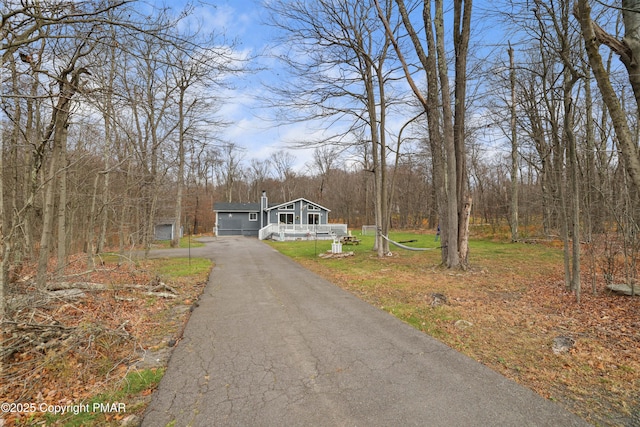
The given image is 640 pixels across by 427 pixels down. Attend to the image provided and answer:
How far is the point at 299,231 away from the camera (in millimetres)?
24562

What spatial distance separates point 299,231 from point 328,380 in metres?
21.7

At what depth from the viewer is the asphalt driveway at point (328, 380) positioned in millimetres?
2357

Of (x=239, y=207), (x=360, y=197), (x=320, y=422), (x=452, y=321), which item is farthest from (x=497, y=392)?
(x=360, y=197)

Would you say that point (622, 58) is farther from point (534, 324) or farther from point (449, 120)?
point (449, 120)

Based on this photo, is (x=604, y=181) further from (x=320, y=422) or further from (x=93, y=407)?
(x=93, y=407)

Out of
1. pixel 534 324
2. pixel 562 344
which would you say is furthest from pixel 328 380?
pixel 534 324

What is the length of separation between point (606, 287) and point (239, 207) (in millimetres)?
30420

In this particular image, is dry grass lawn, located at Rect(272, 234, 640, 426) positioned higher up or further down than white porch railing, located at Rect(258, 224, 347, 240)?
further down

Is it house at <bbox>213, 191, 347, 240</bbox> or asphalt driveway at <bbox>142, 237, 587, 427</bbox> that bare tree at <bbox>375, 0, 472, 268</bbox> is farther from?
house at <bbox>213, 191, 347, 240</bbox>

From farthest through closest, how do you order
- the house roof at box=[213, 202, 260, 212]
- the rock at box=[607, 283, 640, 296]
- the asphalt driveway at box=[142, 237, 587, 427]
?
the house roof at box=[213, 202, 260, 212] → the rock at box=[607, 283, 640, 296] → the asphalt driveway at box=[142, 237, 587, 427]

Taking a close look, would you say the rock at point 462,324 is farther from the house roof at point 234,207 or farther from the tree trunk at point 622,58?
the house roof at point 234,207

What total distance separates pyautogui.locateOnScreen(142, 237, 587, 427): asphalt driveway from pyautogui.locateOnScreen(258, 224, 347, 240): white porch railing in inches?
741

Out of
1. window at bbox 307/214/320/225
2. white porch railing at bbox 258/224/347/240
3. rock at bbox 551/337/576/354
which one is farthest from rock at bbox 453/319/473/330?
window at bbox 307/214/320/225

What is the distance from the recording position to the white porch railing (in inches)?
952
